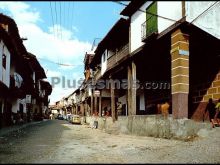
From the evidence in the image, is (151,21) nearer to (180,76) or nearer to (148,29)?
(148,29)

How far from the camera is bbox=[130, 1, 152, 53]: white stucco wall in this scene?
1809cm

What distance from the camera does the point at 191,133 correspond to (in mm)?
12711

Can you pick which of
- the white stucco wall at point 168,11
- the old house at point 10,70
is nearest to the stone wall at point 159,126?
the white stucco wall at point 168,11

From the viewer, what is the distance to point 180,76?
45.1 feet

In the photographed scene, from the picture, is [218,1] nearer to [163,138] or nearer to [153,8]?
[153,8]

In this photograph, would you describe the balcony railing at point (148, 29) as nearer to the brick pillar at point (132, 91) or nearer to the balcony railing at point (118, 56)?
the brick pillar at point (132, 91)

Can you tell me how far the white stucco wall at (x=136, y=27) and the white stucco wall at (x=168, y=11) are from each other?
72.6 inches

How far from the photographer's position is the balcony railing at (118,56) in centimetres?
2122

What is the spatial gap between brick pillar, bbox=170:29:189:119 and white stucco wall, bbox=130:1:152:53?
13.9ft

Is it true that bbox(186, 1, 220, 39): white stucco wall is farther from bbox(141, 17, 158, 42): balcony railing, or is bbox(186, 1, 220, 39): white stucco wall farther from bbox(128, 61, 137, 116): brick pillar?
bbox(128, 61, 137, 116): brick pillar

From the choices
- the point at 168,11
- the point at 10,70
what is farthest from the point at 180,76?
the point at 10,70

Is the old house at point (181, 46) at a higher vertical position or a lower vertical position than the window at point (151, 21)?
lower

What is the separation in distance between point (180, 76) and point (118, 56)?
9713 mm

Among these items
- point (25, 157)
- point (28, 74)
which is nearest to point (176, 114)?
point (25, 157)
